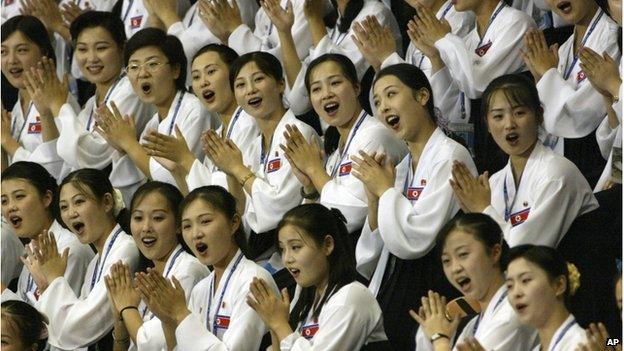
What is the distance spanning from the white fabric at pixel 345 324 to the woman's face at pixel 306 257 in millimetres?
128

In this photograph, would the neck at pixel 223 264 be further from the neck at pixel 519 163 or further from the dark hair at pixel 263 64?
the neck at pixel 519 163

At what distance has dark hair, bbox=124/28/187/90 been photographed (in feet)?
25.2

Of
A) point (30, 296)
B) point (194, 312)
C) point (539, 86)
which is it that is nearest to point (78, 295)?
point (30, 296)

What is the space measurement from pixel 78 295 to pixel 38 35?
5.88 feet

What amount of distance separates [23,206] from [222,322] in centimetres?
155

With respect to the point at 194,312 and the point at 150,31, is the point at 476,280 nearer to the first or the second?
the point at 194,312

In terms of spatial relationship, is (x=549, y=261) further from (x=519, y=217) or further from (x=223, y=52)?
(x=223, y=52)

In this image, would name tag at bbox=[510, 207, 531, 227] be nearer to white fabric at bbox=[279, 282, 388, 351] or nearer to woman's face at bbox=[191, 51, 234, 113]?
white fabric at bbox=[279, 282, 388, 351]

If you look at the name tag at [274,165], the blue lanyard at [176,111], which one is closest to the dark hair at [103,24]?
the blue lanyard at [176,111]

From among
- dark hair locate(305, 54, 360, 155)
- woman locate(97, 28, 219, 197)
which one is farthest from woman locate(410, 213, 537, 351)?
woman locate(97, 28, 219, 197)

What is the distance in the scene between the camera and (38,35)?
28.1 feet

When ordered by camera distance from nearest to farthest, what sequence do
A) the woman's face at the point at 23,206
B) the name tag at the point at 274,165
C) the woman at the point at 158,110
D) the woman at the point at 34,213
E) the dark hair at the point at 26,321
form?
1. the dark hair at the point at 26,321
2. the name tag at the point at 274,165
3. the woman at the point at 34,213
4. the woman's face at the point at 23,206
5. the woman at the point at 158,110

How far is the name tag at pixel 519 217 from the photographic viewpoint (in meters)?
5.96

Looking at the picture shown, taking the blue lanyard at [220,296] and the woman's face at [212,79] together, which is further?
the woman's face at [212,79]
